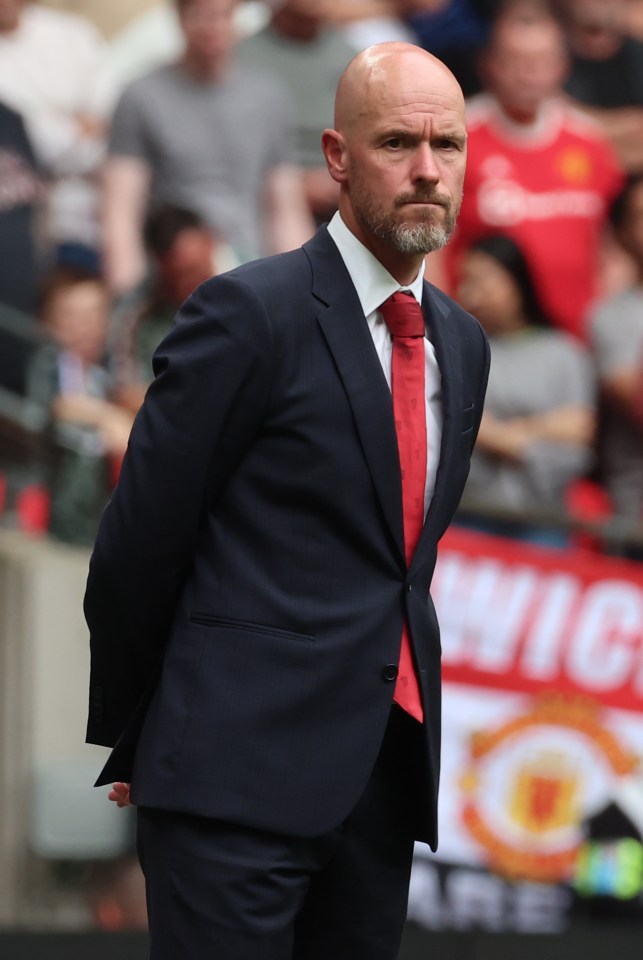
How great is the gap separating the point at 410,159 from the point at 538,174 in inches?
160

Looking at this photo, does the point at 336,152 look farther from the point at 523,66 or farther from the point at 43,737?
the point at 523,66

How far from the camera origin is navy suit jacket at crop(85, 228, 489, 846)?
205 centimetres

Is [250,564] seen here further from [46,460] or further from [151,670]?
[46,460]

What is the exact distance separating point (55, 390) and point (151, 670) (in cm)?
308

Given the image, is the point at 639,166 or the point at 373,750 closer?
the point at 373,750

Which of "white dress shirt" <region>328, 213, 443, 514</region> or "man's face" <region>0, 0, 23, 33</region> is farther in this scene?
"man's face" <region>0, 0, 23, 33</region>

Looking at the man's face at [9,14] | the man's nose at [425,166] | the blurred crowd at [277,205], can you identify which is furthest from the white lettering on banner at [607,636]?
the man's nose at [425,166]

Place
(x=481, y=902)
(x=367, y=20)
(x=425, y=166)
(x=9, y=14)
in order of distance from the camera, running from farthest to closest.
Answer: (x=367, y=20)
(x=9, y=14)
(x=481, y=902)
(x=425, y=166)

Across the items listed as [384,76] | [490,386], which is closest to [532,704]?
[490,386]

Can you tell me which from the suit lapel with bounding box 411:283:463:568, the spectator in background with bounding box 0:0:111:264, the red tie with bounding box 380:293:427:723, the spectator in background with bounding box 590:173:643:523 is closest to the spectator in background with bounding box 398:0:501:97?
the spectator in background with bounding box 590:173:643:523

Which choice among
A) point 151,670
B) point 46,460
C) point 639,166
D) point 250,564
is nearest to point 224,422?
point 250,564

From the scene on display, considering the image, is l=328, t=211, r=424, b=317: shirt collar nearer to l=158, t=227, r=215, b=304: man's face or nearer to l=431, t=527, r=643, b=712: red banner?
l=431, t=527, r=643, b=712: red banner

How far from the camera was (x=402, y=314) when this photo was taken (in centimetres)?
217

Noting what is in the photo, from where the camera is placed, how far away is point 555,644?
5.02 m
